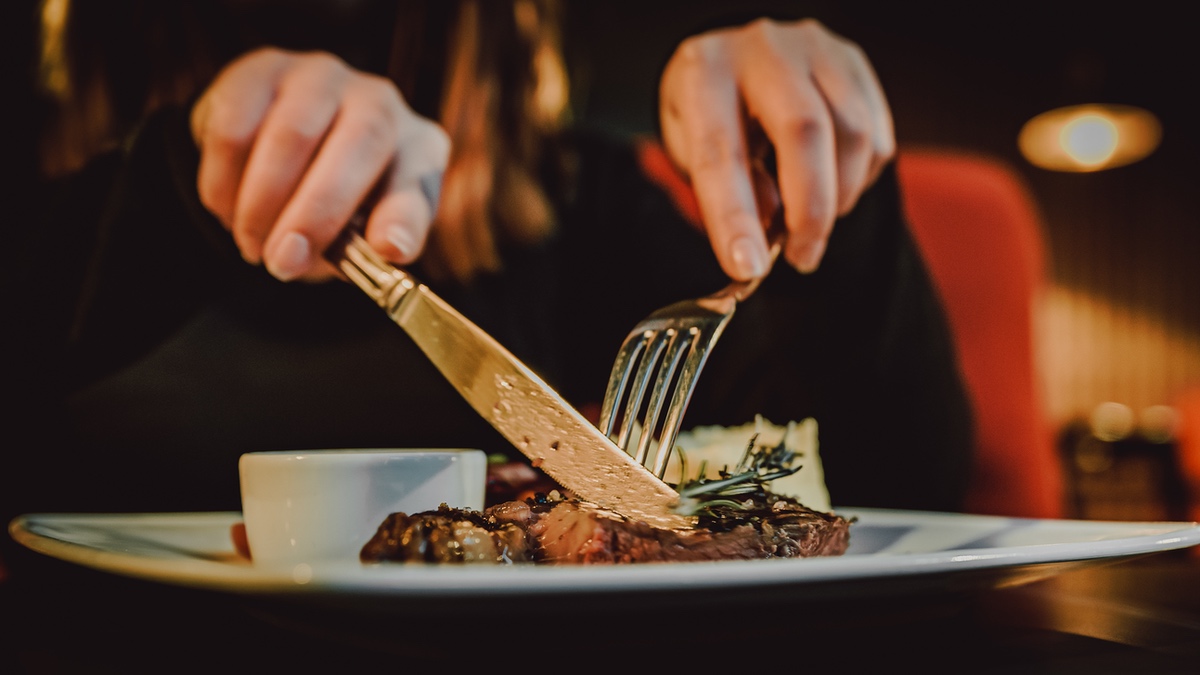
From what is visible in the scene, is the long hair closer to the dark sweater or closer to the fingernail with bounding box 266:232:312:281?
the dark sweater

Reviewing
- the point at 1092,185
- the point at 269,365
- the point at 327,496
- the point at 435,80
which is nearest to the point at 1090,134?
the point at 1092,185

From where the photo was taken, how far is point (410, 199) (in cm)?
85

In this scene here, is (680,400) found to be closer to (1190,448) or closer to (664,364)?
(664,364)

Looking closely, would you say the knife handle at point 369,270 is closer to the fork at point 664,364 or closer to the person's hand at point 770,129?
the fork at point 664,364

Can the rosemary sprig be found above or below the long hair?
below

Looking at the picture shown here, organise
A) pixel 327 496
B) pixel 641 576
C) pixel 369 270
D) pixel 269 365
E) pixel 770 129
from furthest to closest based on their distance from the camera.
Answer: pixel 269 365 → pixel 770 129 → pixel 369 270 → pixel 327 496 → pixel 641 576

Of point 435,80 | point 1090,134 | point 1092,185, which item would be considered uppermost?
point 1092,185

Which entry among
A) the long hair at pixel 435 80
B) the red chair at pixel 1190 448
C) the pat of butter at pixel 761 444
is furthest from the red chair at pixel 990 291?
the red chair at pixel 1190 448

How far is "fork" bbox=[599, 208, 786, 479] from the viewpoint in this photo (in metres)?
0.65

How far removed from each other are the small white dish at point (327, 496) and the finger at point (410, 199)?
22 cm

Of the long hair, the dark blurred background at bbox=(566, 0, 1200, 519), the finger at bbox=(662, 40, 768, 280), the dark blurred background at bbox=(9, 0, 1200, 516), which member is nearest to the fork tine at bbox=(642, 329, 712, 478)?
the finger at bbox=(662, 40, 768, 280)

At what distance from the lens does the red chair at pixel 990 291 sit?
1848 millimetres

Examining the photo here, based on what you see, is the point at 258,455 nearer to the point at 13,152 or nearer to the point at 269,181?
the point at 269,181

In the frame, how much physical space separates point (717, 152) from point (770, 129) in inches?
2.6
